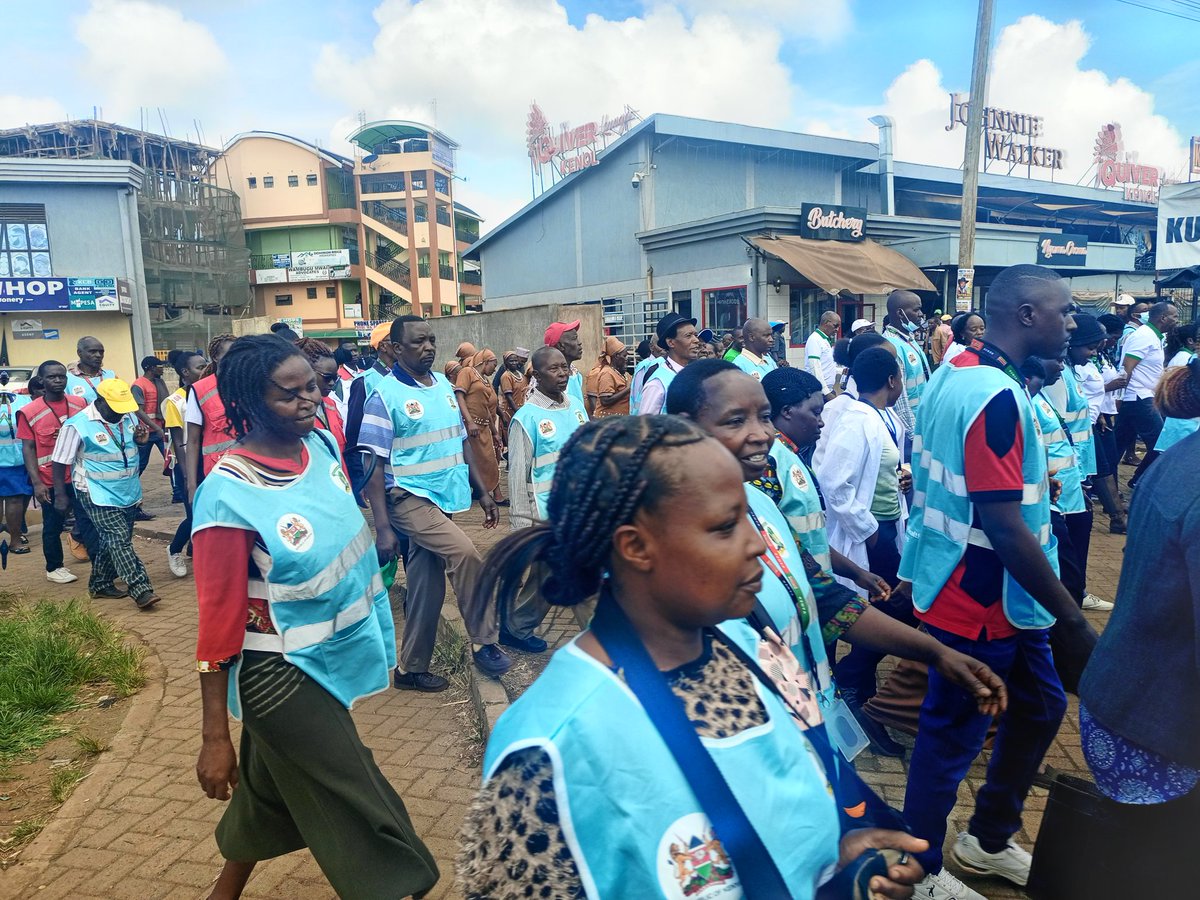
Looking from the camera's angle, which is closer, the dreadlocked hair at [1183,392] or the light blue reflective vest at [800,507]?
the dreadlocked hair at [1183,392]

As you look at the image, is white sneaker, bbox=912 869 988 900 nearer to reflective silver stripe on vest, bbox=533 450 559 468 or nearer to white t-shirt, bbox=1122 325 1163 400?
reflective silver stripe on vest, bbox=533 450 559 468

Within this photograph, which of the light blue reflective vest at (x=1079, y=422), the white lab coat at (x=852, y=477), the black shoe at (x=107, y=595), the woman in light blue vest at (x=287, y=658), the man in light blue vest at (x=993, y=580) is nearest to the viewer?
the woman in light blue vest at (x=287, y=658)

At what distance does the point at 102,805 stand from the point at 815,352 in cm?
818

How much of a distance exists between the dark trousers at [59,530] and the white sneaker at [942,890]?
22.3 ft

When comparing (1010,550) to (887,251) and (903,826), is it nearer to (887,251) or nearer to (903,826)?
(903,826)

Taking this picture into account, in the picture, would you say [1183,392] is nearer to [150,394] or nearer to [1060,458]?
[1060,458]

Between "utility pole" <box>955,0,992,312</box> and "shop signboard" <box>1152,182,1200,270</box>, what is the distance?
10.1 ft

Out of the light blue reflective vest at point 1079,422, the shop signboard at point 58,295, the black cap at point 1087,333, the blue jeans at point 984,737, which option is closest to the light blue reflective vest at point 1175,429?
the light blue reflective vest at point 1079,422

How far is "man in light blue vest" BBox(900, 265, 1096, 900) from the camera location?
273 cm

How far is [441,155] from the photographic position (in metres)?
45.1

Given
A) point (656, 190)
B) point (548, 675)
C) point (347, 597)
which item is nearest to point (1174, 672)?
point (548, 675)

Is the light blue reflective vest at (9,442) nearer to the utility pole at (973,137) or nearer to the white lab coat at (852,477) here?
the white lab coat at (852,477)

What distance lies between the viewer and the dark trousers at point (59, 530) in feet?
23.1

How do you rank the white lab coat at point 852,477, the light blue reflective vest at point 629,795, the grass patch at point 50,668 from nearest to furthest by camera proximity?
1. the light blue reflective vest at point 629,795
2. the white lab coat at point 852,477
3. the grass patch at point 50,668
